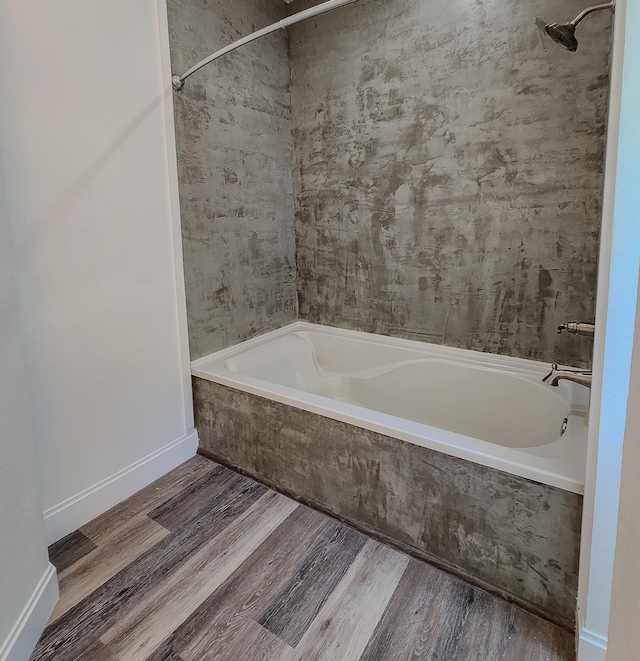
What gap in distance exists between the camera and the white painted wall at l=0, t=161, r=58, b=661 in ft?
3.97

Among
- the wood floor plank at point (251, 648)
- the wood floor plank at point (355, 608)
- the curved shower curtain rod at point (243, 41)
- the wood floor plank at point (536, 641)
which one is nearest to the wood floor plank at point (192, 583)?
the wood floor plank at point (251, 648)

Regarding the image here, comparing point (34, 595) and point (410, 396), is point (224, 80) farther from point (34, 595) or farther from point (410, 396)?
point (34, 595)

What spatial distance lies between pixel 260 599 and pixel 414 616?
1.72 feet

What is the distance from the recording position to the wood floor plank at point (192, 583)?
135 centimetres

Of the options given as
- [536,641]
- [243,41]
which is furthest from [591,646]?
[243,41]

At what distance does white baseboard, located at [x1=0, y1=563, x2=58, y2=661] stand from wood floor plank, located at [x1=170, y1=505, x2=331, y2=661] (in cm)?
41

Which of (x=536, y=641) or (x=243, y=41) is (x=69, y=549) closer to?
(x=536, y=641)

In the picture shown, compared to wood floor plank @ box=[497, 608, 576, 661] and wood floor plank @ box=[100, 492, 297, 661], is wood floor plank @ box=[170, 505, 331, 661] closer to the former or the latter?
wood floor plank @ box=[100, 492, 297, 661]

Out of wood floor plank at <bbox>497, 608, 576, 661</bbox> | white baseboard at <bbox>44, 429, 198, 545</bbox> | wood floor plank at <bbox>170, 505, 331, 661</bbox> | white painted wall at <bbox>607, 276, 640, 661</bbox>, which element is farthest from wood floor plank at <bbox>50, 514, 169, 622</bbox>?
white painted wall at <bbox>607, 276, 640, 661</bbox>

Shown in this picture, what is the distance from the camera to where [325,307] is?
293cm

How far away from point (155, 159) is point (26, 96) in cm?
56

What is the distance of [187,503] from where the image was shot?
198 centimetres

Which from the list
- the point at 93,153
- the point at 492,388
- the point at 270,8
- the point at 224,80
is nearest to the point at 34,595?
the point at 93,153

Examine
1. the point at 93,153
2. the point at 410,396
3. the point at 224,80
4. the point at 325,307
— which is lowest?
the point at 410,396
